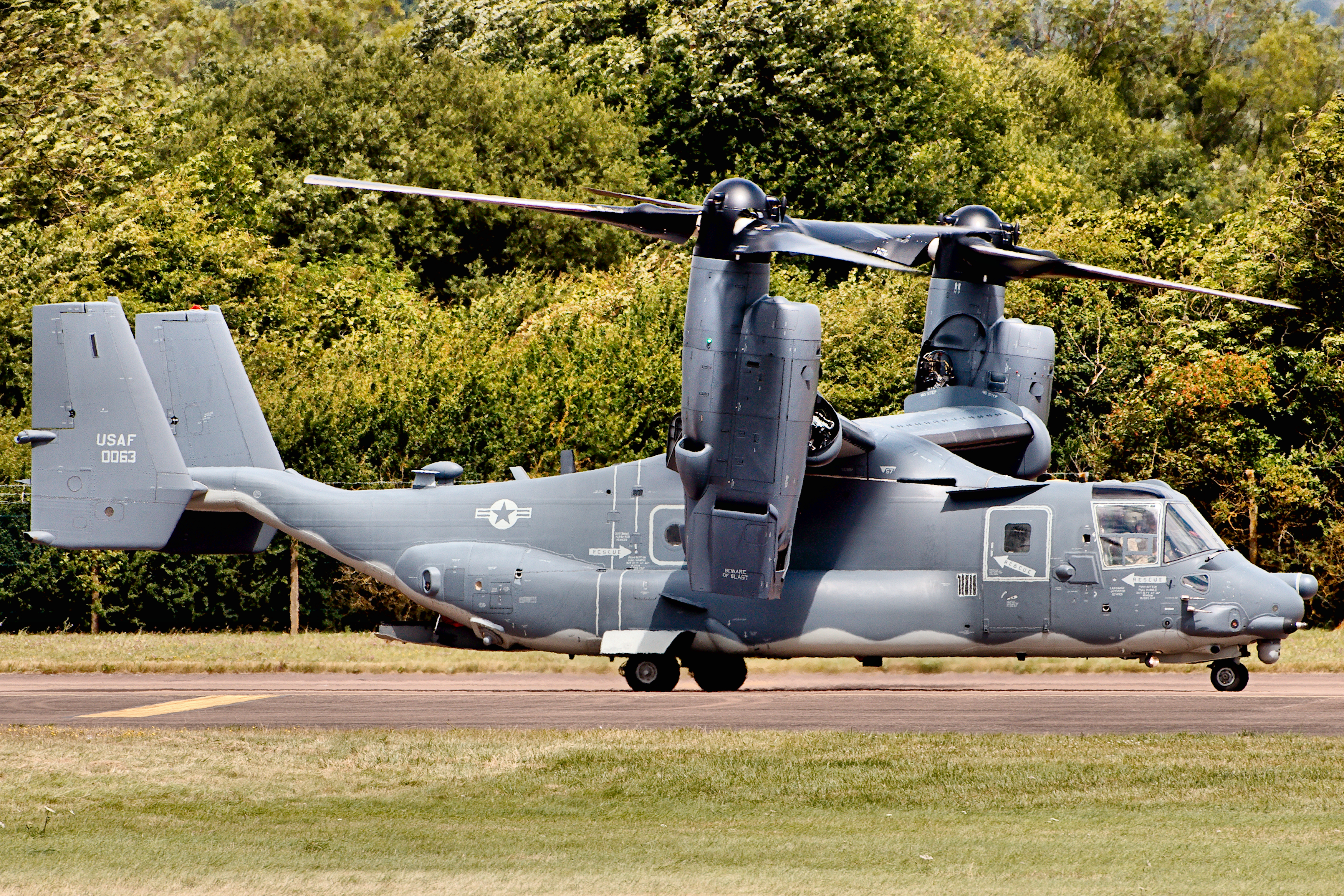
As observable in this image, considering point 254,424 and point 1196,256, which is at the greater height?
point 1196,256

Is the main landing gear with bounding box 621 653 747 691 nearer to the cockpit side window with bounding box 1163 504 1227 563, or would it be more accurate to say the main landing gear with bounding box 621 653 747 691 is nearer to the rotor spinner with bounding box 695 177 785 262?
the rotor spinner with bounding box 695 177 785 262

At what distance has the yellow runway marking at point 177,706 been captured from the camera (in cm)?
1945

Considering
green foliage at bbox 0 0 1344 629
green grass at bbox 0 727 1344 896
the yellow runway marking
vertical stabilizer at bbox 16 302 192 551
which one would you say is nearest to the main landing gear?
green grass at bbox 0 727 1344 896

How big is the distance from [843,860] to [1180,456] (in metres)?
24.8

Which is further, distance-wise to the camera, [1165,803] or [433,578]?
[433,578]

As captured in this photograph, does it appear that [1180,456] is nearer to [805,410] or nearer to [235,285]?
[805,410]

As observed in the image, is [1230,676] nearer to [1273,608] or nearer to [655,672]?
[1273,608]

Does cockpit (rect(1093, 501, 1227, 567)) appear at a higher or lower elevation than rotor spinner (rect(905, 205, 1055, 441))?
lower

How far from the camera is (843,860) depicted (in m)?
11.4

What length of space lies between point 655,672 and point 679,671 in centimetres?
33

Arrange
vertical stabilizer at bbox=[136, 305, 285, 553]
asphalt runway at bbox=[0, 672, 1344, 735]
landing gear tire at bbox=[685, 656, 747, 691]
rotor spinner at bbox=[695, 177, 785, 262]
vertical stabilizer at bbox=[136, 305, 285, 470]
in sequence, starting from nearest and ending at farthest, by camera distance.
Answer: asphalt runway at bbox=[0, 672, 1344, 735] < rotor spinner at bbox=[695, 177, 785, 262] < landing gear tire at bbox=[685, 656, 747, 691] < vertical stabilizer at bbox=[136, 305, 285, 553] < vertical stabilizer at bbox=[136, 305, 285, 470]

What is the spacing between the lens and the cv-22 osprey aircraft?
62.1 ft

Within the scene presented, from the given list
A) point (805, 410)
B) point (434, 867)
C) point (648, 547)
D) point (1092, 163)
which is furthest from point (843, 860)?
point (1092, 163)

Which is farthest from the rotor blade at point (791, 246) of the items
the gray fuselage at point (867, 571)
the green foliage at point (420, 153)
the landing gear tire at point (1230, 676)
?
the green foliage at point (420, 153)
